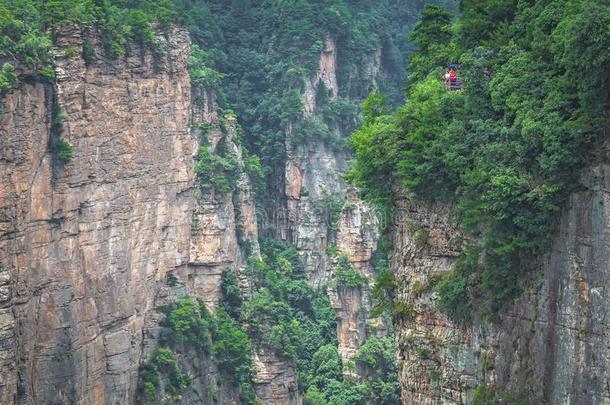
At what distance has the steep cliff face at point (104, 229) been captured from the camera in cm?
4834

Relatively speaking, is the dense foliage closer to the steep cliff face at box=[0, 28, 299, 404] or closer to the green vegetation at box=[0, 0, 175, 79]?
the steep cliff face at box=[0, 28, 299, 404]

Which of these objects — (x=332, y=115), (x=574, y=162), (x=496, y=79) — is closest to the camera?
(x=574, y=162)

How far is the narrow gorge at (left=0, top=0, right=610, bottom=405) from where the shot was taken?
32.7 metres

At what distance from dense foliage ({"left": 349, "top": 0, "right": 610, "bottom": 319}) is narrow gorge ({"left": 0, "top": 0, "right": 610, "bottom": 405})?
0.18ft

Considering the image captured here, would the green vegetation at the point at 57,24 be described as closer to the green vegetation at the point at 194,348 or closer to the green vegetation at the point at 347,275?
the green vegetation at the point at 194,348

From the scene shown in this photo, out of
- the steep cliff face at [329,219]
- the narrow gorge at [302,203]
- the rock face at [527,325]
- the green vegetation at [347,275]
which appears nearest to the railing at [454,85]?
the narrow gorge at [302,203]

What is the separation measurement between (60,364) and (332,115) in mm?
30274

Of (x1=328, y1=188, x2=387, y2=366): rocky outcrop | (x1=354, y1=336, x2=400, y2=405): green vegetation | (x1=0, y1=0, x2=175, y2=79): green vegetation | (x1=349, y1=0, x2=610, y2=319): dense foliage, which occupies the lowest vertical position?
(x1=354, y1=336, x2=400, y2=405): green vegetation

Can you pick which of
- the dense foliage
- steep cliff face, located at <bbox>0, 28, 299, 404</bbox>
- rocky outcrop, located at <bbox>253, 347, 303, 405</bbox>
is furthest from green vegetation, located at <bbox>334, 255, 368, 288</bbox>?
the dense foliage

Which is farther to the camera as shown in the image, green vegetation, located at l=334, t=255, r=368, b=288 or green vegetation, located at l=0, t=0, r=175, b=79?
green vegetation, located at l=334, t=255, r=368, b=288

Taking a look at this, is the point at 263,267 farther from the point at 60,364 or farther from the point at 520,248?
the point at 520,248

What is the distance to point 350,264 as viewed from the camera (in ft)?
239

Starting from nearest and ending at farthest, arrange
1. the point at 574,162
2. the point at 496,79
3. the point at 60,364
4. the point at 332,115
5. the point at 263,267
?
the point at 574,162 < the point at 496,79 < the point at 60,364 < the point at 263,267 < the point at 332,115

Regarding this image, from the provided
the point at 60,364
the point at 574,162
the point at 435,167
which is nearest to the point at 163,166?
the point at 60,364
